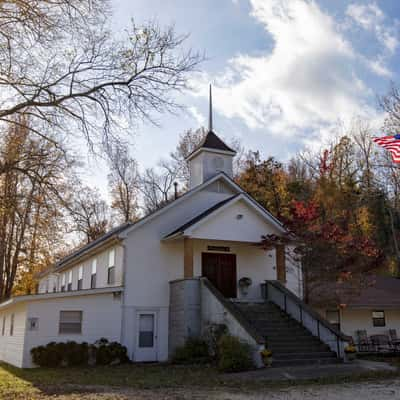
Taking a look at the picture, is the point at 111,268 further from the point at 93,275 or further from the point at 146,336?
the point at 146,336

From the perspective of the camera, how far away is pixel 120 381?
42.2 feet

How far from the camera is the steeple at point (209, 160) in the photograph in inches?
906

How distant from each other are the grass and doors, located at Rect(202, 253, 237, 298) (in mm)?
5180

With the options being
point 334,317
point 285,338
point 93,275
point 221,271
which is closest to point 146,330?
point 221,271

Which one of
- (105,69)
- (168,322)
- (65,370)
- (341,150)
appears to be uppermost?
(341,150)

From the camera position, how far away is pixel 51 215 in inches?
527

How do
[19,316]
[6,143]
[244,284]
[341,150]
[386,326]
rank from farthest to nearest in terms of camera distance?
1. [341,150]
2. [386,326]
3. [244,284]
4. [19,316]
5. [6,143]

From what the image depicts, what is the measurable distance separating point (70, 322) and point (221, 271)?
6665 millimetres

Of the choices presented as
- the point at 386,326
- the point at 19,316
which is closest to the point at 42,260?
the point at 19,316

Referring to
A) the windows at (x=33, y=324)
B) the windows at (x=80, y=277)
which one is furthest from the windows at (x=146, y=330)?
the windows at (x=80, y=277)

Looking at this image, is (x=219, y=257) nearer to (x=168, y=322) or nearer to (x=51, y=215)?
(x=168, y=322)

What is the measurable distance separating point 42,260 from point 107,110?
40.0ft

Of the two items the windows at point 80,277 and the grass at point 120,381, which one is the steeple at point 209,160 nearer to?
the windows at point 80,277

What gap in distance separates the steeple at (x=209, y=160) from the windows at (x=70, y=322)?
8.69 m
